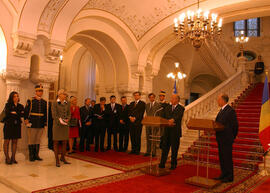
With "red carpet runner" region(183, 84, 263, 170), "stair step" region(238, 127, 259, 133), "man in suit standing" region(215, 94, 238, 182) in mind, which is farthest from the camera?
"stair step" region(238, 127, 259, 133)

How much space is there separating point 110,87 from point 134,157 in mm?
3461

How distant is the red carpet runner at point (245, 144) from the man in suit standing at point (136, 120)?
128 cm

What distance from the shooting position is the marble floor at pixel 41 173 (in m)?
4.04

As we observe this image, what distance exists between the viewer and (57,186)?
154 inches

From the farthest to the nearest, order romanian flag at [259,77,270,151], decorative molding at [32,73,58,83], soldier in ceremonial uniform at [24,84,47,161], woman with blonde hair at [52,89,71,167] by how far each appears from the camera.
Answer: decorative molding at [32,73,58,83] → soldier in ceremonial uniform at [24,84,47,161] → woman with blonde hair at [52,89,71,167] → romanian flag at [259,77,270,151]

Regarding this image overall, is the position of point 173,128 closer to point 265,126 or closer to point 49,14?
point 265,126

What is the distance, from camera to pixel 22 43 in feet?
19.2

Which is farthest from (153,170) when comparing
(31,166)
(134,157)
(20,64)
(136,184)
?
(20,64)

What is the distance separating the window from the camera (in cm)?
1742

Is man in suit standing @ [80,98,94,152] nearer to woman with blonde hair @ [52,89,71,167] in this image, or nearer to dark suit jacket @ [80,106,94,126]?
dark suit jacket @ [80,106,94,126]

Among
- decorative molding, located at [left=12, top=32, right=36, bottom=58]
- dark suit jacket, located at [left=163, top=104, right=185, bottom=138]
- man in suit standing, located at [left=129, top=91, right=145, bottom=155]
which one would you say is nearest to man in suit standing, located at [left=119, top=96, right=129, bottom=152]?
man in suit standing, located at [left=129, top=91, right=145, bottom=155]

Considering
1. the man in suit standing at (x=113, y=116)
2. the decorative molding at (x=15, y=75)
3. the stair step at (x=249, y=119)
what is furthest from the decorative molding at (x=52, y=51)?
the stair step at (x=249, y=119)

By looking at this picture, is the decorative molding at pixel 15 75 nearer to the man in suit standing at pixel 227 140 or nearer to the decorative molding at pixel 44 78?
the decorative molding at pixel 44 78

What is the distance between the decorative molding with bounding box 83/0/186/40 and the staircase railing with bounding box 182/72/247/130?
286 centimetres
